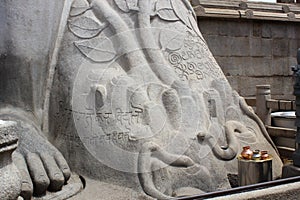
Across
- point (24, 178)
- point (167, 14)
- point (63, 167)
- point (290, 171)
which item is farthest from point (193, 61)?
point (24, 178)

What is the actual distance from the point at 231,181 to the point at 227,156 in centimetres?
17

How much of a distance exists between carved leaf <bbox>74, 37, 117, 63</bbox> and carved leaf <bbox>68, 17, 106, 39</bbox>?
0.18 ft

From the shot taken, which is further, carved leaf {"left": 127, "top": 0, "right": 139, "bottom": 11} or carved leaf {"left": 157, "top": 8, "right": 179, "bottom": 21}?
carved leaf {"left": 157, "top": 8, "right": 179, "bottom": 21}

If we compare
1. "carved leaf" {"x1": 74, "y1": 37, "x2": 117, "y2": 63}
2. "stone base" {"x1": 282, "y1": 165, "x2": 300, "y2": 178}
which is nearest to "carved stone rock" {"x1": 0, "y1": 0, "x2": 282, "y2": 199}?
"carved leaf" {"x1": 74, "y1": 37, "x2": 117, "y2": 63}

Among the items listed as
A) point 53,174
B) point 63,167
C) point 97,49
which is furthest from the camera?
point 97,49

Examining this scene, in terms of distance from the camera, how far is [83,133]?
2.93 m

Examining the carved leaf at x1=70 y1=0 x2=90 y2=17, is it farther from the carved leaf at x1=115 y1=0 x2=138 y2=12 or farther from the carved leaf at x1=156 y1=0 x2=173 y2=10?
the carved leaf at x1=156 y1=0 x2=173 y2=10

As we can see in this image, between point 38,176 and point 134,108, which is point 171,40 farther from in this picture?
point 38,176

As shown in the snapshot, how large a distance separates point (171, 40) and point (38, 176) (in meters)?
1.53

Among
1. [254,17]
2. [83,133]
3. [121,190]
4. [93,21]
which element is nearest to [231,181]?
[121,190]

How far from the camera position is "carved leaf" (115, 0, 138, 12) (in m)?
3.37

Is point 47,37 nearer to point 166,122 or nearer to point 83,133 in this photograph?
point 83,133

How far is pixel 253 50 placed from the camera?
25.8 feet

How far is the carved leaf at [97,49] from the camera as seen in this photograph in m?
3.15
